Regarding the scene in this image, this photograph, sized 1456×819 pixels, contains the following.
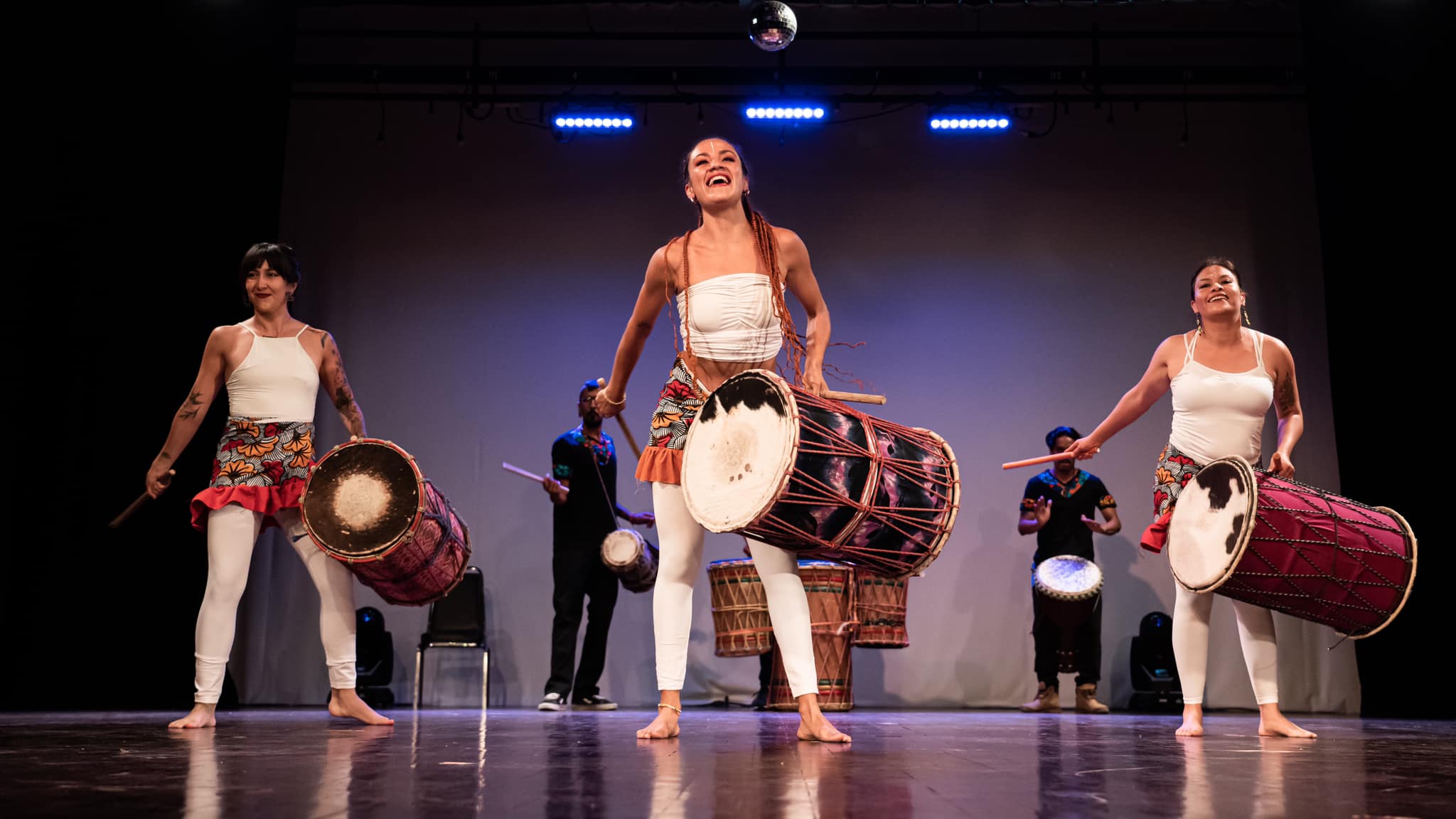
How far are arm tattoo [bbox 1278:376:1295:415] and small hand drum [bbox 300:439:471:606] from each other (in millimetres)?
3082

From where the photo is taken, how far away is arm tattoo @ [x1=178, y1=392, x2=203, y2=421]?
4090 mm

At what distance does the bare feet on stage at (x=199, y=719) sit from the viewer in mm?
3676

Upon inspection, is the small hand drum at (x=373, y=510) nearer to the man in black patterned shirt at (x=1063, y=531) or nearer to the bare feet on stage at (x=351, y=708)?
the bare feet on stage at (x=351, y=708)

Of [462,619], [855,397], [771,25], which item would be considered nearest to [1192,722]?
[855,397]

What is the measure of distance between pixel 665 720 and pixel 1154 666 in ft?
17.1

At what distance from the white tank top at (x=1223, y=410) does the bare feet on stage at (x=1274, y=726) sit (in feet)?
2.78

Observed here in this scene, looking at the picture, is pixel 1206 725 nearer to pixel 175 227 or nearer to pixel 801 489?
pixel 801 489

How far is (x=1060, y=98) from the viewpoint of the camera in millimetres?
8000

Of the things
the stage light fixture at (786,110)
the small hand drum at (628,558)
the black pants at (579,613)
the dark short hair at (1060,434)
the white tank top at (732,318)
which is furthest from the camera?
the stage light fixture at (786,110)

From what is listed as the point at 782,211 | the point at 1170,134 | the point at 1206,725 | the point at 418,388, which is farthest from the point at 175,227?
the point at 1170,134

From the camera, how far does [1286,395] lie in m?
4.12

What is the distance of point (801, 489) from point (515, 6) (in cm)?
695

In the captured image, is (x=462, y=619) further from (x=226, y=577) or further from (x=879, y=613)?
(x=226, y=577)

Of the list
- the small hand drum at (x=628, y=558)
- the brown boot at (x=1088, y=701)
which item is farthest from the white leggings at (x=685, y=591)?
the brown boot at (x=1088, y=701)
